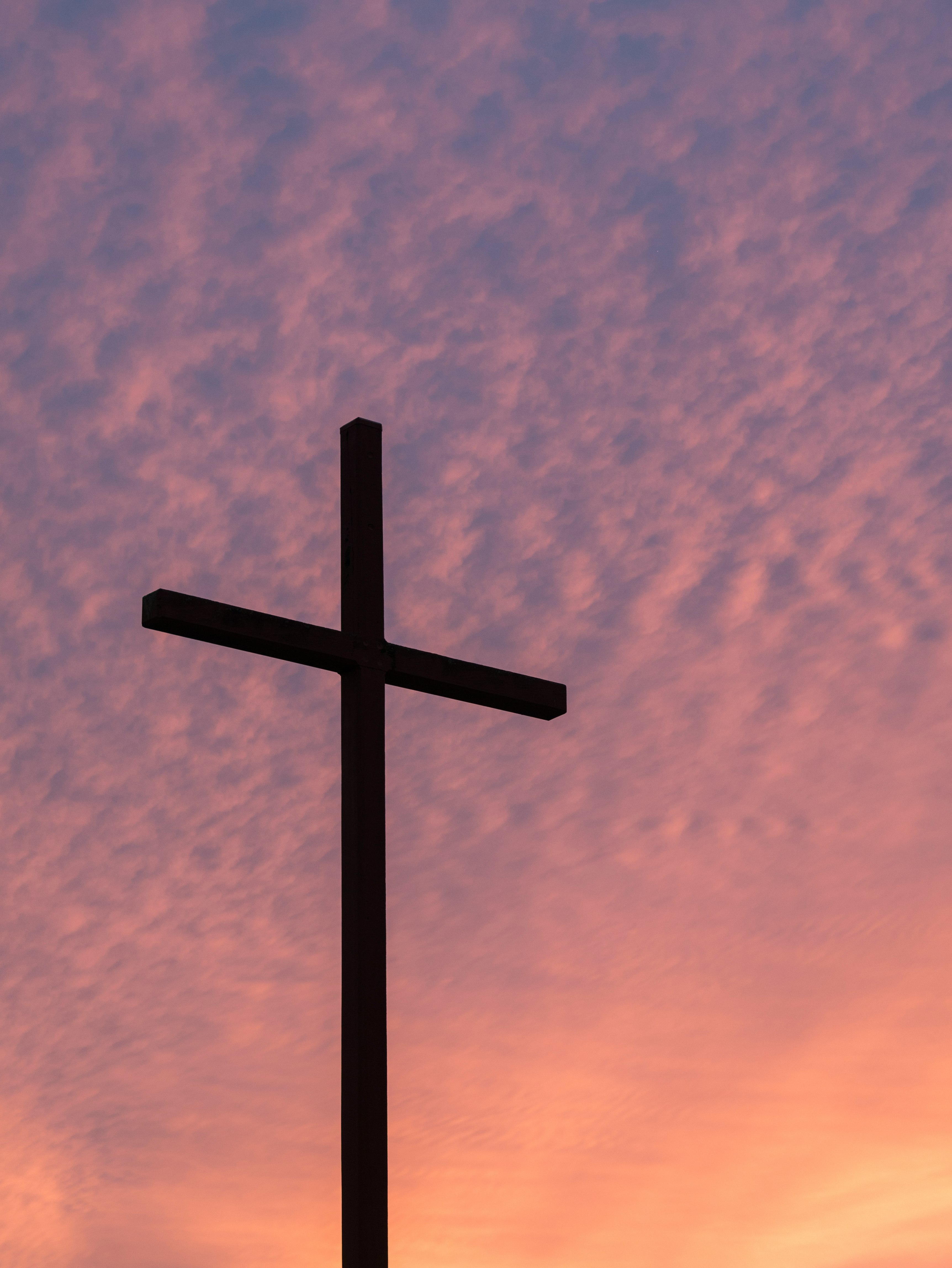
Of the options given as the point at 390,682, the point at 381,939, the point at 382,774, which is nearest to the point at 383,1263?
the point at 381,939

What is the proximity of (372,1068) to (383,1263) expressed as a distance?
0.90 meters

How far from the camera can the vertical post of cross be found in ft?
27.1

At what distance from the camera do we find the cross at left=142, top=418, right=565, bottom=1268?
8328mm

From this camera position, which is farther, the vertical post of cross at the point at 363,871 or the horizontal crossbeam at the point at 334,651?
the horizontal crossbeam at the point at 334,651

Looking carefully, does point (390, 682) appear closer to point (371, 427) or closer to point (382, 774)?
point (382, 774)

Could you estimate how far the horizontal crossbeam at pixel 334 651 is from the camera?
8836mm

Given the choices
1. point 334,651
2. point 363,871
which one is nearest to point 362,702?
point 334,651

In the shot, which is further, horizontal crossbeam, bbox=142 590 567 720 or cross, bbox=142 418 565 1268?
horizontal crossbeam, bbox=142 590 567 720

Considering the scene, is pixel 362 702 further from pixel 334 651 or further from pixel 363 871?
pixel 363 871

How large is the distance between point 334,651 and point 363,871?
1199 millimetres

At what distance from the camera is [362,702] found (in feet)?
30.1

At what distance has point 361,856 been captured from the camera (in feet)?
29.0

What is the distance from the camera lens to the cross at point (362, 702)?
8.33 metres

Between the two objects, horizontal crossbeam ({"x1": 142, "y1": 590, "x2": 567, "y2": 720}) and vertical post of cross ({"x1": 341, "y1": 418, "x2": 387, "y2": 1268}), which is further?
horizontal crossbeam ({"x1": 142, "y1": 590, "x2": 567, "y2": 720})
